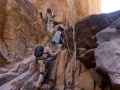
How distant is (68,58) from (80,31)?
3.89 feet

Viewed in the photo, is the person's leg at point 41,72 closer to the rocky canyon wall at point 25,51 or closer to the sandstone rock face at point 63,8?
the rocky canyon wall at point 25,51

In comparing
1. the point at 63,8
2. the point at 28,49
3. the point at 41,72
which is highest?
the point at 63,8

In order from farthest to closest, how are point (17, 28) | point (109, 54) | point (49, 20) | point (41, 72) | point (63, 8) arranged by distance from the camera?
point (63, 8) < point (49, 20) < point (17, 28) < point (41, 72) < point (109, 54)

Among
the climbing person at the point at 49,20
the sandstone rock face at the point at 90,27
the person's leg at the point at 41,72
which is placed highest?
the climbing person at the point at 49,20

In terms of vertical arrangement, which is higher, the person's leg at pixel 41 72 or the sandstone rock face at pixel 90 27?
the sandstone rock face at pixel 90 27

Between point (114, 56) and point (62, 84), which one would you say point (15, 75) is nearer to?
point (62, 84)

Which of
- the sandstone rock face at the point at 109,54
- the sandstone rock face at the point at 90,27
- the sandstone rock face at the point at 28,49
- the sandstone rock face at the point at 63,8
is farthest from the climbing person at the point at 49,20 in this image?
the sandstone rock face at the point at 109,54

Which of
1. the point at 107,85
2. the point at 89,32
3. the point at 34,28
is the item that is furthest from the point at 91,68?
the point at 34,28

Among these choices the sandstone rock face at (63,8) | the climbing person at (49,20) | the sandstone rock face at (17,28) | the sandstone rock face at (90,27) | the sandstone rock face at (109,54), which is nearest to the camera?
the sandstone rock face at (109,54)

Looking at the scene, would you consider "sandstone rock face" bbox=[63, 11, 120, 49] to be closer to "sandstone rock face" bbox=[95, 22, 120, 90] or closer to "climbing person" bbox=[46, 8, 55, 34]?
"sandstone rock face" bbox=[95, 22, 120, 90]

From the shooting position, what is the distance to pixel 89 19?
7961 mm

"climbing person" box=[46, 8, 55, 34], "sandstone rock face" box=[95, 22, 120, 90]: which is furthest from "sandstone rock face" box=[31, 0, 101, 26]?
"sandstone rock face" box=[95, 22, 120, 90]

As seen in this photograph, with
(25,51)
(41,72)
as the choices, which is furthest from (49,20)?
(41,72)

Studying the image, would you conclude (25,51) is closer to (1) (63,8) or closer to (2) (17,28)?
(2) (17,28)
